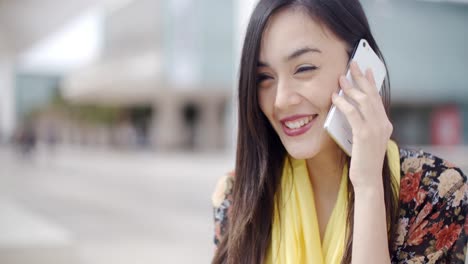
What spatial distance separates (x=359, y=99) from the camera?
1.03 metres

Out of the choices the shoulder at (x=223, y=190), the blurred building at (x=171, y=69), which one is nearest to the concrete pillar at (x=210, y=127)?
the blurred building at (x=171, y=69)

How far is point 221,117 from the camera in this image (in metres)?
34.6

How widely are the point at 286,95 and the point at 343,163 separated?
233 mm

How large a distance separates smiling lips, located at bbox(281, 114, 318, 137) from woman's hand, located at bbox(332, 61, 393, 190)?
0.10 meters

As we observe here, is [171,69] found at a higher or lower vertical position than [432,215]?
higher

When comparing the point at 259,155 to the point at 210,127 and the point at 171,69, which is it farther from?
the point at 210,127

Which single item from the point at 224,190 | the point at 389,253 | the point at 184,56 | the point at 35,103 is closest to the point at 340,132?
the point at 389,253

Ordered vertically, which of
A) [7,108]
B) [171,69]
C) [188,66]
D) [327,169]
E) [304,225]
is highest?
[188,66]

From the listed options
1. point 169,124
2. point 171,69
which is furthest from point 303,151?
point 169,124

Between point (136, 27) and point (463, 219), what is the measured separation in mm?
29707

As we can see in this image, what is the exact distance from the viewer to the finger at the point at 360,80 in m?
1.06

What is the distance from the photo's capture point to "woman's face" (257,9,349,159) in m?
Answer: 1.10

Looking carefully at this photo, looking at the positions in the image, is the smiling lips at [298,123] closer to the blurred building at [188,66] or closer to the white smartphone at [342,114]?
the white smartphone at [342,114]

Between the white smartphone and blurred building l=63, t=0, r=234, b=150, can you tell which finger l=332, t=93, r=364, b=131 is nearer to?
the white smartphone
